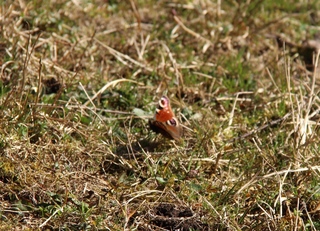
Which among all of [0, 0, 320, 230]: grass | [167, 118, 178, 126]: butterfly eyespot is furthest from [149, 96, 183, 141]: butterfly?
[0, 0, 320, 230]: grass

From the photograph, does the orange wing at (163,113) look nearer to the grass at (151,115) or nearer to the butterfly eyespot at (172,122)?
the butterfly eyespot at (172,122)

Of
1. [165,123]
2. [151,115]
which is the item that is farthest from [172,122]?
[151,115]

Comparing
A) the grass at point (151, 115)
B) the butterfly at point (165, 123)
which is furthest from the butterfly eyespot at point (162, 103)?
the grass at point (151, 115)

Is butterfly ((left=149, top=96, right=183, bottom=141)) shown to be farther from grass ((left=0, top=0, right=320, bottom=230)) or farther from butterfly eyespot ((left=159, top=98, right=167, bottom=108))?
grass ((left=0, top=0, right=320, bottom=230))

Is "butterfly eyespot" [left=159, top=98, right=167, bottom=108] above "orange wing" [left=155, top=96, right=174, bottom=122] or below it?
above

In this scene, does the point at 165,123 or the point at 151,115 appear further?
the point at 151,115

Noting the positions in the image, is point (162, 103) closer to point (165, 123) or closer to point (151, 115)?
point (165, 123)
